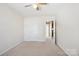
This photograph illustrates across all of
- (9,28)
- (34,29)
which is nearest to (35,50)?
(34,29)

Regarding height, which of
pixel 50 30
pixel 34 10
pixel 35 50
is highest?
pixel 34 10

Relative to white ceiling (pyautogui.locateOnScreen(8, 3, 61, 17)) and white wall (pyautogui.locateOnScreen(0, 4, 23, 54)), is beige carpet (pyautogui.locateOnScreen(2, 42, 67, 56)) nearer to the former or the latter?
white wall (pyautogui.locateOnScreen(0, 4, 23, 54))

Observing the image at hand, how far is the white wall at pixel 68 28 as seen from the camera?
62.6 inches

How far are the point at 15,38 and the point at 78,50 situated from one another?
2.83 feet

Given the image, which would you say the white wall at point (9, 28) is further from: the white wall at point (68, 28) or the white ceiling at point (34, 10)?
the white wall at point (68, 28)

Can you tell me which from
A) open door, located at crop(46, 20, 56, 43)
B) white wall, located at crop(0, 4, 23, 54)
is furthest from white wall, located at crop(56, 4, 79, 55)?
white wall, located at crop(0, 4, 23, 54)

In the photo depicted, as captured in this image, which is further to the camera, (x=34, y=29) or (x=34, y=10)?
(x=34, y=29)

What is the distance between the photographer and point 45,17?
5.47ft

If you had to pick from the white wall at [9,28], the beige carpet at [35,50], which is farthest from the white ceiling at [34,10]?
the beige carpet at [35,50]

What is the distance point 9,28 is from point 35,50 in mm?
476

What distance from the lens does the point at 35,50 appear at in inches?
65.7

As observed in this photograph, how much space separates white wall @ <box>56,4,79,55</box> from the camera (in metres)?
1.59

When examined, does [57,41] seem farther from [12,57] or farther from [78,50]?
[12,57]

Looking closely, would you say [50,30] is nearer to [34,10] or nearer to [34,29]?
[34,29]
